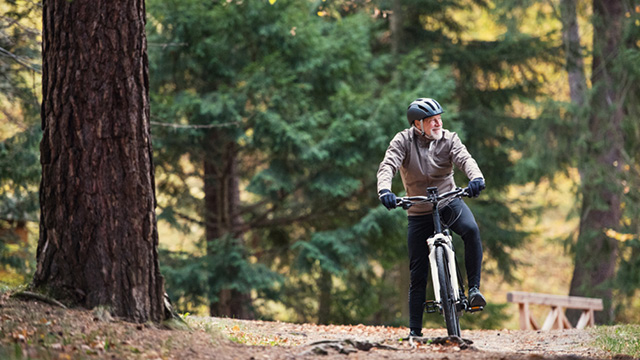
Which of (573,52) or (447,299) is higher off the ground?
(573,52)

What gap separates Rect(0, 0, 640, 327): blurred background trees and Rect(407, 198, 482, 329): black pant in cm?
598

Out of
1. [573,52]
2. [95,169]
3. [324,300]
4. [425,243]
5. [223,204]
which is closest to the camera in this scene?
[95,169]

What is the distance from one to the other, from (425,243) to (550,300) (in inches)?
211

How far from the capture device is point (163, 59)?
13.8m

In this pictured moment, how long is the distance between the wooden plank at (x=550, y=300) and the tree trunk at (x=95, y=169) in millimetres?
6579

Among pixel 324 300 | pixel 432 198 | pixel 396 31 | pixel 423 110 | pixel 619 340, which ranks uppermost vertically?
pixel 396 31

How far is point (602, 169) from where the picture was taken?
15.5m

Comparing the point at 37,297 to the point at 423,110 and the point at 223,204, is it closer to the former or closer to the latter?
the point at 423,110

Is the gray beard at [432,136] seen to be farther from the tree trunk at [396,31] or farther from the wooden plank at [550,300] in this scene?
the tree trunk at [396,31]

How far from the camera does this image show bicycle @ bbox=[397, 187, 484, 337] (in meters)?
5.62

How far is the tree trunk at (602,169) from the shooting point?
1567 centimetres

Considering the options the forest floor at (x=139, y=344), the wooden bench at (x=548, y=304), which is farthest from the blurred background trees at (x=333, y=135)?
the forest floor at (x=139, y=344)

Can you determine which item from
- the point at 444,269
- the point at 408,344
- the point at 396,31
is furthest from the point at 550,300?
the point at 396,31

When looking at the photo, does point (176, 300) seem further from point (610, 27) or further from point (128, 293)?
point (610, 27)
